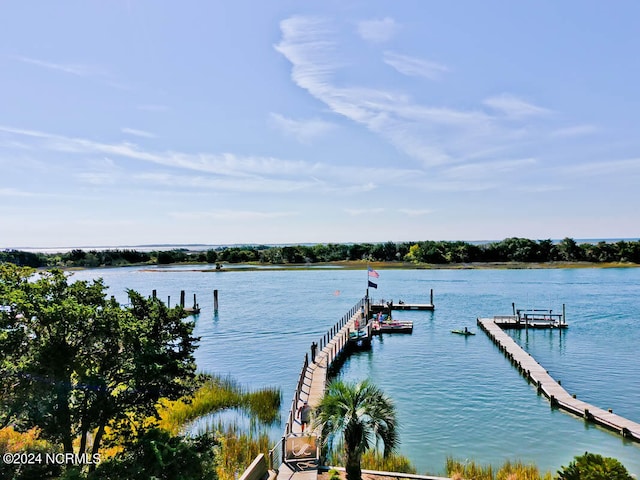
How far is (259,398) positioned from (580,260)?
5543 inches

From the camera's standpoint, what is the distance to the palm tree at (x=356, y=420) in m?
14.9

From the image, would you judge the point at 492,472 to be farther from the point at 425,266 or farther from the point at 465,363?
the point at 425,266

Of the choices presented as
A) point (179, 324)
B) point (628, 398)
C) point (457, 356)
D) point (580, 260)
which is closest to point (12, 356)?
point (179, 324)

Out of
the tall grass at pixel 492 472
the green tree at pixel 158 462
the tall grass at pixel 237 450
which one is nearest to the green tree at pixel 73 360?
the green tree at pixel 158 462

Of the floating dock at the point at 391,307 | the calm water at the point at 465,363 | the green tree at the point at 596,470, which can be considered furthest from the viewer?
the floating dock at the point at 391,307

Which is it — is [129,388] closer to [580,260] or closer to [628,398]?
[628,398]

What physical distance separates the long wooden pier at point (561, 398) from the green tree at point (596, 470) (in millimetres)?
10971

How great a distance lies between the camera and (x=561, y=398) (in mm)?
25125

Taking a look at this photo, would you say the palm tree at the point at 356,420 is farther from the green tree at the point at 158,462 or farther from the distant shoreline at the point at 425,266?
the distant shoreline at the point at 425,266

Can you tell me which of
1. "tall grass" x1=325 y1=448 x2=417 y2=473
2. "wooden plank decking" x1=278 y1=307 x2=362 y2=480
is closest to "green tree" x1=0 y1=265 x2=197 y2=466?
"wooden plank decking" x1=278 y1=307 x2=362 y2=480

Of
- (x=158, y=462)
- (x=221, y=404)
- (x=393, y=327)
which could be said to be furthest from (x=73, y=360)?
(x=393, y=327)

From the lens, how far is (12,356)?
12891 mm

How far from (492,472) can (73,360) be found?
47.1ft

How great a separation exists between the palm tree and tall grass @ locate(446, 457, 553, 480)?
112 inches
